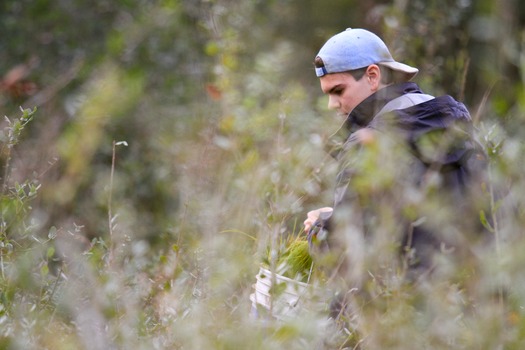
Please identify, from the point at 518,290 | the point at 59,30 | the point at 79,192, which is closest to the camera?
the point at 518,290

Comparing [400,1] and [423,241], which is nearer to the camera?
[400,1]

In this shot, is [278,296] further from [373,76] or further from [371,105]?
[373,76]

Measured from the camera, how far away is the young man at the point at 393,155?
9.60 feet

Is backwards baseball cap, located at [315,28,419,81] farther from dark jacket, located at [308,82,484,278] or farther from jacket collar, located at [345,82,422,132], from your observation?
dark jacket, located at [308,82,484,278]

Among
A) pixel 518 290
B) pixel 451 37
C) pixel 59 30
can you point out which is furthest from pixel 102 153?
pixel 518 290

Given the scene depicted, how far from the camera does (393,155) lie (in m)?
2.67

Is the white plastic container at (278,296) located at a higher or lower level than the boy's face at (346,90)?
lower

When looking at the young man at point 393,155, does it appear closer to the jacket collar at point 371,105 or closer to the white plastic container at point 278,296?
the jacket collar at point 371,105

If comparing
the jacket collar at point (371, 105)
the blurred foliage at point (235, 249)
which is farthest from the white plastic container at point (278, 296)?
the jacket collar at point (371, 105)

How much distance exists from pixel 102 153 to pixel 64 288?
5.91m

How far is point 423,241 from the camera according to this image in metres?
3.51

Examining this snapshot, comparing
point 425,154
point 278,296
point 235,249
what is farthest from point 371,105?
point 278,296

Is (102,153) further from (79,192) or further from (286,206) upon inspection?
(286,206)

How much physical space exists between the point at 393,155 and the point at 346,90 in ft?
4.30
